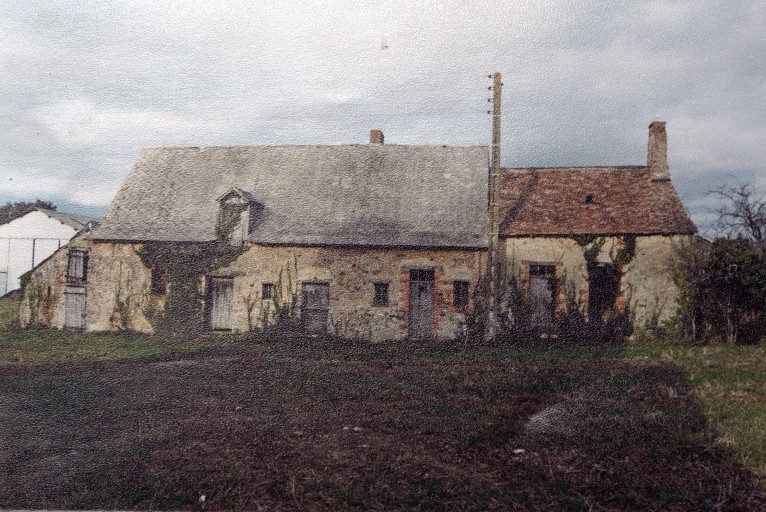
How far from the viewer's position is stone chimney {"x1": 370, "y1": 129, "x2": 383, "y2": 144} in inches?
664

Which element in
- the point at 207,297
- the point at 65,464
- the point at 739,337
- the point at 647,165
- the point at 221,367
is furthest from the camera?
the point at 647,165

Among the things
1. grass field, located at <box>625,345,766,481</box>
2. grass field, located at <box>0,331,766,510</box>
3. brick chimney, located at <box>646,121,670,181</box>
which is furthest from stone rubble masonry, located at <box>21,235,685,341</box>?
grass field, located at <box>0,331,766,510</box>

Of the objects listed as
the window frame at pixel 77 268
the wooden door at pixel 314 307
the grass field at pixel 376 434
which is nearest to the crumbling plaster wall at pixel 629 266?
the grass field at pixel 376 434

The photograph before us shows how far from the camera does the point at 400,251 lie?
12.8m

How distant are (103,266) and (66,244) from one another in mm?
1004

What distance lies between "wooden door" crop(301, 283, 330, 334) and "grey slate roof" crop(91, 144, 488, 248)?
3.98ft

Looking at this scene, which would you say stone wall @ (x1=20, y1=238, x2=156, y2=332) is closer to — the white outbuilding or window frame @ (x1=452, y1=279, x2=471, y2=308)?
the white outbuilding

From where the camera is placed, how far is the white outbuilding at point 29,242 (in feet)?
33.8

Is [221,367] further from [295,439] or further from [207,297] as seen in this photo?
[207,297]

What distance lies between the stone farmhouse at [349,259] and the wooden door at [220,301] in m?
0.03

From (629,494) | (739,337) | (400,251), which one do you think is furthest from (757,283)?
(629,494)

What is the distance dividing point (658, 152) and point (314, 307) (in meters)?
10.3

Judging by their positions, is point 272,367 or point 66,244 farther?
point 66,244

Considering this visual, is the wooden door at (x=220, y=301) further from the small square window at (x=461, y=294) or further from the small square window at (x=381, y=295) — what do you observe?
the small square window at (x=461, y=294)
